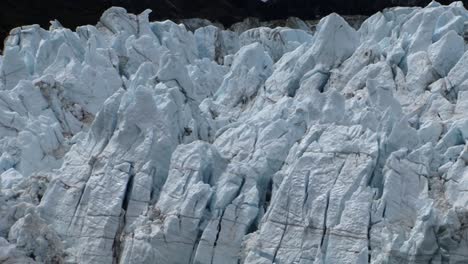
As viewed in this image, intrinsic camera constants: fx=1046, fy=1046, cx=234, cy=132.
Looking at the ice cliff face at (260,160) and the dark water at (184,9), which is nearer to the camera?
the ice cliff face at (260,160)

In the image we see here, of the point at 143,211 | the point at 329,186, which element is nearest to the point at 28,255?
the point at 143,211

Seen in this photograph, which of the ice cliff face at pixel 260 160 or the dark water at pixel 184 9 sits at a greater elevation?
the dark water at pixel 184 9

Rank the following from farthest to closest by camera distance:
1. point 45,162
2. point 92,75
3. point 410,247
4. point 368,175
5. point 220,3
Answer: point 220,3 < point 92,75 < point 45,162 < point 368,175 < point 410,247

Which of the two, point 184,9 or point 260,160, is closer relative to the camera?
point 260,160

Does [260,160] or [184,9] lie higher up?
[184,9]

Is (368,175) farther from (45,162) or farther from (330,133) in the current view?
(45,162)

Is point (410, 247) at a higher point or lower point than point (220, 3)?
lower

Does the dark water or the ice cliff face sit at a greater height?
the dark water

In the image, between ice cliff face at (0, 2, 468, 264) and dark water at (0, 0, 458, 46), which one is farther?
dark water at (0, 0, 458, 46)
